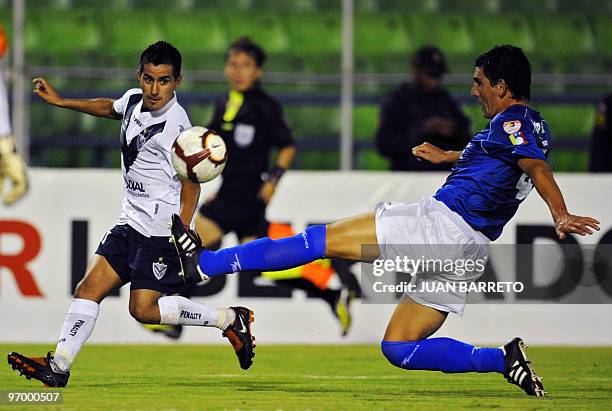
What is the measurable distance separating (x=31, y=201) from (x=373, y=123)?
3.50 meters

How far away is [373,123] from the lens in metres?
12.0

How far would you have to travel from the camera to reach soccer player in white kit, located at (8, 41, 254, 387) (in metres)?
6.79

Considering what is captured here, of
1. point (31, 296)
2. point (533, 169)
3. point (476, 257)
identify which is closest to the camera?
point (533, 169)

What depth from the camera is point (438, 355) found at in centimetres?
662

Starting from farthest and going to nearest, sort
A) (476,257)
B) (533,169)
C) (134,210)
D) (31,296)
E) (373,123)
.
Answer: (373,123), (31,296), (134,210), (476,257), (533,169)

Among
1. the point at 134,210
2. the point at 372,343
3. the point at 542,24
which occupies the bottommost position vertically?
the point at 372,343

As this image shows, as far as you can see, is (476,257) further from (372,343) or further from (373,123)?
(373,123)

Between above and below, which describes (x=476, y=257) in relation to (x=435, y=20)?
below

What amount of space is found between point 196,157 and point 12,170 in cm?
323

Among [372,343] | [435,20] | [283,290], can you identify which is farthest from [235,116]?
[435,20]

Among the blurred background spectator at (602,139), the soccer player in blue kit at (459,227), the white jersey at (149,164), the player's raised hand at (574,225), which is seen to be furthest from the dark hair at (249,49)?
the player's raised hand at (574,225)

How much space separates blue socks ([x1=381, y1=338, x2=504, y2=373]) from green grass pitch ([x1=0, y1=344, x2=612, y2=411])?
19 centimetres

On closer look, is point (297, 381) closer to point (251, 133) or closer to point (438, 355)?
point (438, 355)

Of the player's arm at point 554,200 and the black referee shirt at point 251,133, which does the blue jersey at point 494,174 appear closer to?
the player's arm at point 554,200
